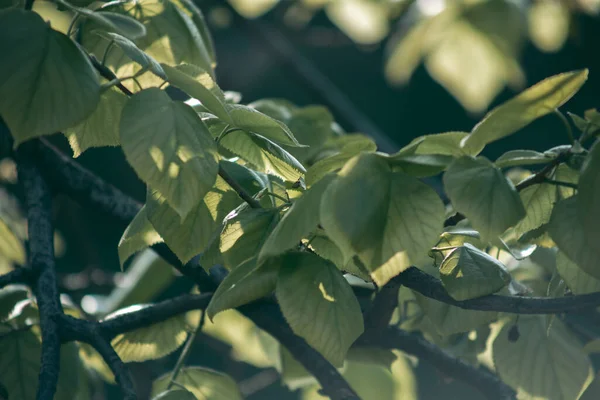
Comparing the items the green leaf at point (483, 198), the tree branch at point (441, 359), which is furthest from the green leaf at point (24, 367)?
the green leaf at point (483, 198)

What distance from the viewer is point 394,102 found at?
1395 mm

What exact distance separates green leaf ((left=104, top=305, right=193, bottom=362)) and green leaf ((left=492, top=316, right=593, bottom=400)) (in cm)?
23

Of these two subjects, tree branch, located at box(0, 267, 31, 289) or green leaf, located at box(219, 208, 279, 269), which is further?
tree branch, located at box(0, 267, 31, 289)

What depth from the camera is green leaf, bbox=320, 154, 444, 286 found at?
0.85ft

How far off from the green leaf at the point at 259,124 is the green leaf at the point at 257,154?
0.01 metres

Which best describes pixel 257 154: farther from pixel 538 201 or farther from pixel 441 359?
pixel 441 359

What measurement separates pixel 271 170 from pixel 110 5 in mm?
137

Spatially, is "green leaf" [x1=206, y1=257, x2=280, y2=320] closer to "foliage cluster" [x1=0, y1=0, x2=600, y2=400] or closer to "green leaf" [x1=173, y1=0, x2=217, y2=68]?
"foliage cluster" [x1=0, y1=0, x2=600, y2=400]

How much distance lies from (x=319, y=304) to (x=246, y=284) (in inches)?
1.3

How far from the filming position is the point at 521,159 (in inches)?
11.4

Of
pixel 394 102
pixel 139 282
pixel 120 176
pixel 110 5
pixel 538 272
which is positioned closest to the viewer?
pixel 110 5

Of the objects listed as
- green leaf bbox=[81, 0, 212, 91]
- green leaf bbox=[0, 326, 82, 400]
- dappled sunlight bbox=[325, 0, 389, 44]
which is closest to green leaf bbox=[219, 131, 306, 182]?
green leaf bbox=[81, 0, 212, 91]

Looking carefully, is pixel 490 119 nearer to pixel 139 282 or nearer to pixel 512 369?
pixel 512 369

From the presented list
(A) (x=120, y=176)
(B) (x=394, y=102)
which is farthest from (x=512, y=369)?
(B) (x=394, y=102)
